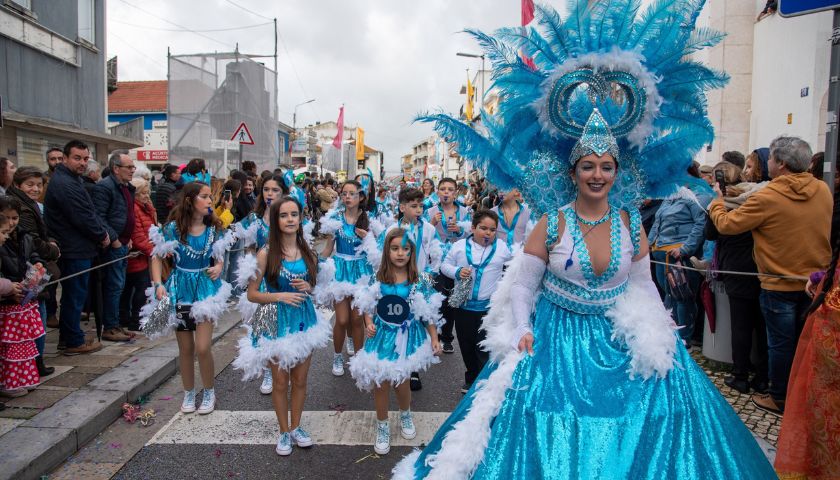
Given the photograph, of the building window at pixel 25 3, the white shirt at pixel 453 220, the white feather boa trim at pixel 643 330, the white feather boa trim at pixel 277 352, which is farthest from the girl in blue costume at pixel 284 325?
the building window at pixel 25 3

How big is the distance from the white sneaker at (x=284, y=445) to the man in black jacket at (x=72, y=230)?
3.02 meters

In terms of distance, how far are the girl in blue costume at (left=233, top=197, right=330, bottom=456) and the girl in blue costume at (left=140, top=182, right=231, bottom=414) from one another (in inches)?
25.7

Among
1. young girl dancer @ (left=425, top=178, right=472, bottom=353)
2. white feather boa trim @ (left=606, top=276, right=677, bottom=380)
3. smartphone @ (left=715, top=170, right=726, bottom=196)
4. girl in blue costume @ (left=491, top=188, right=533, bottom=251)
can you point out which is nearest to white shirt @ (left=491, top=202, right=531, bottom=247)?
girl in blue costume @ (left=491, top=188, right=533, bottom=251)

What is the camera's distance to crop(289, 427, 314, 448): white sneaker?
4074 mm

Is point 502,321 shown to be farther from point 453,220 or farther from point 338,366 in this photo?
point 453,220

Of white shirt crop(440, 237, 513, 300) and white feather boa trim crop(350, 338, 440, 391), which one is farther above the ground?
white shirt crop(440, 237, 513, 300)

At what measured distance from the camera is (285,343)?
4.05 metres

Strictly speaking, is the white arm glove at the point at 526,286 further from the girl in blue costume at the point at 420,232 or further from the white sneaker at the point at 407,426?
the girl in blue costume at the point at 420,232

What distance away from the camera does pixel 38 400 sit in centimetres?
451

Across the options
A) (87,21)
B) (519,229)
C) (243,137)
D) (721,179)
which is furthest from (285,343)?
(87,21)

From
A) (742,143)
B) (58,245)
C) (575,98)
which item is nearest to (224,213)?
(58,245)

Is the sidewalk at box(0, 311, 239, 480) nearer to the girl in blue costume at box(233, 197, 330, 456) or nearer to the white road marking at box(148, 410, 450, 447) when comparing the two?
the white road marking at box(148, 410, 450, 447)

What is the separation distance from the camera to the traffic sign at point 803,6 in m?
3.27

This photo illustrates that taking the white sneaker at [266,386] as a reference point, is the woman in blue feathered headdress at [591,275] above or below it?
above
